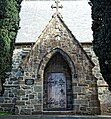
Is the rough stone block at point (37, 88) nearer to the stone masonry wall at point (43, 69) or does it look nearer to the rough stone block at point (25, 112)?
the stone masonry wall at point (43, 69)

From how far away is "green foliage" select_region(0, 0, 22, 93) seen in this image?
34.2 ft

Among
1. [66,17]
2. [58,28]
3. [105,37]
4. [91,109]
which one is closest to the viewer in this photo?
[105,37]

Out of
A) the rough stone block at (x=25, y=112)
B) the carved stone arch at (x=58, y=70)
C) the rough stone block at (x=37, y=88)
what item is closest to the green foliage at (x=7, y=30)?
the rough stone block at (x=37, y=88)

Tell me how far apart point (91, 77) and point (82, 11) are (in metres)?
7.33

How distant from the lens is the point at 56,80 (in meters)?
13.8

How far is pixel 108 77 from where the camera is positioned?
9523mm

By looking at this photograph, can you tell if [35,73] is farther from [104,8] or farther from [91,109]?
[104,8]

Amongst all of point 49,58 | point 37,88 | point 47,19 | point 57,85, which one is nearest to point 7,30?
point 49,58

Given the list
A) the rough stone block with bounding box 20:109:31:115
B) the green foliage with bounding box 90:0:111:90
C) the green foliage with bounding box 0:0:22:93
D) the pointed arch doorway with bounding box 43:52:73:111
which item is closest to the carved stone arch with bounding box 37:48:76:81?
the pointed arch doorway with bounding box 43:52:73:111

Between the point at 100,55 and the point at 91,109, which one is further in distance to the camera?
the point at 91,109

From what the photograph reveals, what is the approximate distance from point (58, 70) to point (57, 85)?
2.96ft

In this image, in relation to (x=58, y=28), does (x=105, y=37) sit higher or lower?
lower

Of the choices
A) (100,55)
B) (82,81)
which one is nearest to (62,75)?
(82,81)

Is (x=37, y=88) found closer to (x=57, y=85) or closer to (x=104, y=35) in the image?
(x=57, y=85)
